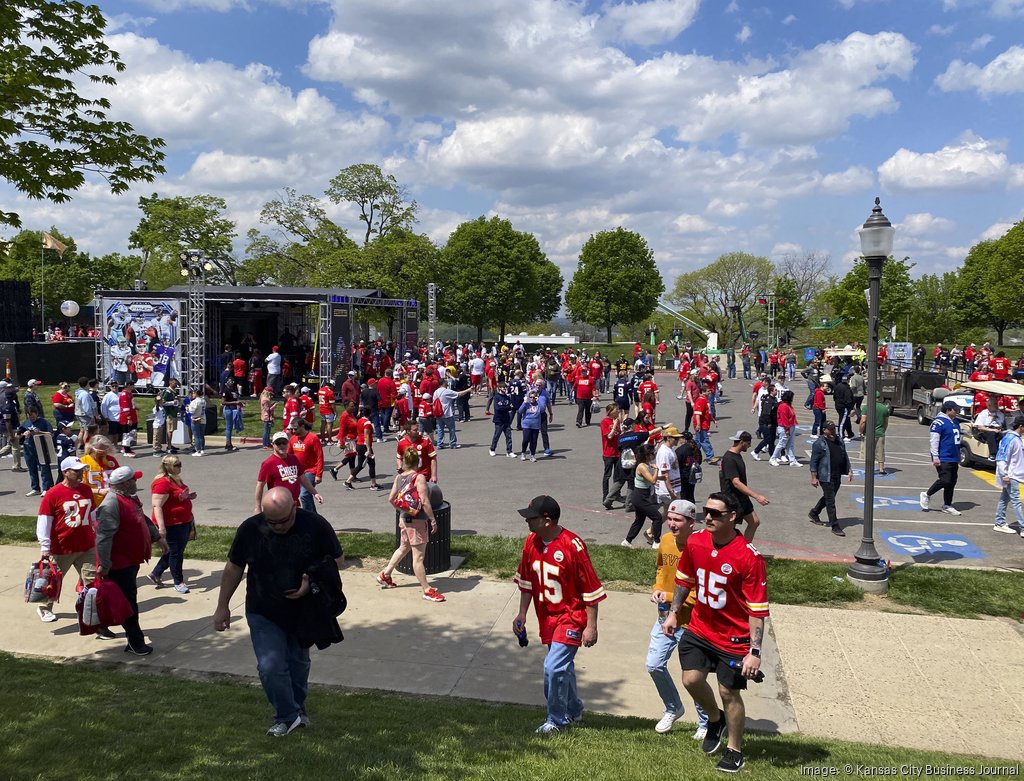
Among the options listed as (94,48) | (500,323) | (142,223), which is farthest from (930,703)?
(500,323)

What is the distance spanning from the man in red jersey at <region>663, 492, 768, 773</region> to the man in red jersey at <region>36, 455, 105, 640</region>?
547 centimetres

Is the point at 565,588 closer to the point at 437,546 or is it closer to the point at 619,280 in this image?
the point at 437,546

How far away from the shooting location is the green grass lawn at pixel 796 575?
840 cm

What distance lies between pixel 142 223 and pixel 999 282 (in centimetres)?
5634

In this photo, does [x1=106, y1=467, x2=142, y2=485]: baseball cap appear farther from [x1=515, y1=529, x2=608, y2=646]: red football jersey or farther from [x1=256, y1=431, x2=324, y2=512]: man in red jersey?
[x1=515, y1=529, x2=608, y2=646]: red football jersey

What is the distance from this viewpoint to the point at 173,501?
26.9ft

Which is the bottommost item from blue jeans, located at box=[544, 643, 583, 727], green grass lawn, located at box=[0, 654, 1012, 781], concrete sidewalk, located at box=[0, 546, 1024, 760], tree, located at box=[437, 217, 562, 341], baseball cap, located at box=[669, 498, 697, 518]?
concrete sidewalk, located at box=[0, 546, 1024, 760]

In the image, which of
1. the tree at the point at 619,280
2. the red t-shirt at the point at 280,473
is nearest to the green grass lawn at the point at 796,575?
the red t-shirt at the point at 280,473

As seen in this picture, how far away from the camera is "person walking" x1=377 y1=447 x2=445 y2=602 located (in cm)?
825

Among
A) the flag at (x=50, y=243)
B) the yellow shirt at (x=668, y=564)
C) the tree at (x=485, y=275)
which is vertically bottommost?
the yellow shirt at (x=668, y=564)

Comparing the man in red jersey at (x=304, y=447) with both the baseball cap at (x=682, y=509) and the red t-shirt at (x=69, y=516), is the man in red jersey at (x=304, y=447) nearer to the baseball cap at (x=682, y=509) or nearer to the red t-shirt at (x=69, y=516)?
the red t-shirt at (x=69, y=516)

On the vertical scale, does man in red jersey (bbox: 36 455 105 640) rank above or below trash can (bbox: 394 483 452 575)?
above

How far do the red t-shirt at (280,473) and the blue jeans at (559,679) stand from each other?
4.15 metres

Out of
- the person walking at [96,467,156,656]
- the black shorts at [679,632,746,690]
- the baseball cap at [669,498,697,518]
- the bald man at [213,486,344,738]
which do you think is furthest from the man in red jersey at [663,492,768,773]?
the person walking at [96,467,156,656]
